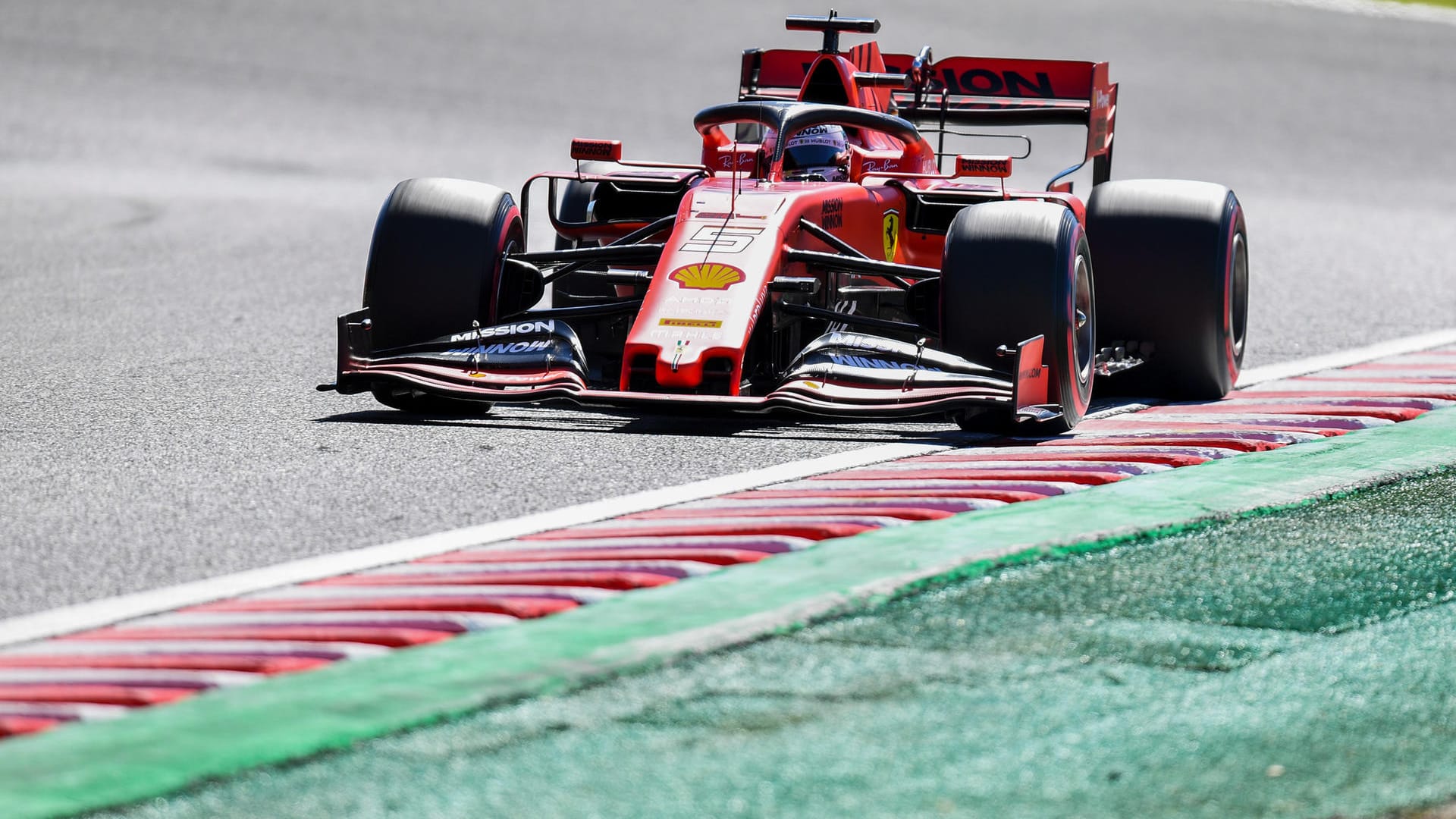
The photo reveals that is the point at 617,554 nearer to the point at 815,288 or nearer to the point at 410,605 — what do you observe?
the point at 410,605

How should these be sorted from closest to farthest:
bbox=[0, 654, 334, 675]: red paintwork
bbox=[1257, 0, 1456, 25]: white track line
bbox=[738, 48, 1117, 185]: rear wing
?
bbox=[0, 654, 334, 675]: red paintwork → bbox=[738, 48, 1117, 185]: rear wing → bbox=[1257, 0, 1456, 25]: white track line

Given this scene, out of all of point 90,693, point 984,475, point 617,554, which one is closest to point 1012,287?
point 984,475

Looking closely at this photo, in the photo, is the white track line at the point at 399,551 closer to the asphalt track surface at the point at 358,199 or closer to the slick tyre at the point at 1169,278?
the asphalt track surface at the point at 358,199

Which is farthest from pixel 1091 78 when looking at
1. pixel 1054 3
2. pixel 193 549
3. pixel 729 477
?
pixel 1054 3

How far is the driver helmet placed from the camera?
8234 millimetres

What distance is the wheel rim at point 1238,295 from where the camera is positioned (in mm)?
8086

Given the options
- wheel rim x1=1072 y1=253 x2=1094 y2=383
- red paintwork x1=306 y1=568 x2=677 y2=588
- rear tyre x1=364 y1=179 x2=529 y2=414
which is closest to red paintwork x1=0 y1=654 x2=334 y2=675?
red paintwork x1=306 y1=568 x2=677 y2=588

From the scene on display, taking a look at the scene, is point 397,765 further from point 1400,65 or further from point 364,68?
point 1400,65

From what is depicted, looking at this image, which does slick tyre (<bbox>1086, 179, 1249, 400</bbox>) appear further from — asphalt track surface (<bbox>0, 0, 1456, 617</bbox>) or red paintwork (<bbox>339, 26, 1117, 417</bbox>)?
asphalt track surface (<bbox>0, 0, 1456, 617</bbox>)

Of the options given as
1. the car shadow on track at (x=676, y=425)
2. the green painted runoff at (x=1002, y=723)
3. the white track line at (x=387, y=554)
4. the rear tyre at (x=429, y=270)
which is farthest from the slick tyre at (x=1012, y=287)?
the green painted runoff at (x=1002, y=723)

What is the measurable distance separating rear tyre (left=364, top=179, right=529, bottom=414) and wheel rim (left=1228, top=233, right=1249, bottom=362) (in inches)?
119

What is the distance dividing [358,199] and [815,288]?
11.5 meters

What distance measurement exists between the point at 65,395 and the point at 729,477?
9.82 feet

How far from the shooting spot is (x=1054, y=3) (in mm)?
35000
